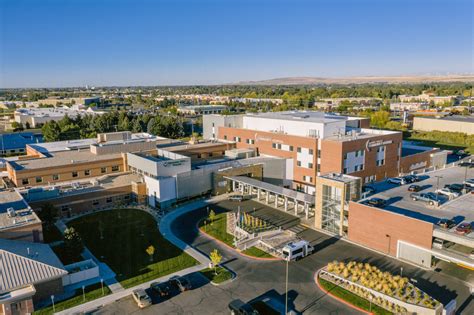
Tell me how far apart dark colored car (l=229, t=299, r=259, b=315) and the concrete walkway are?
7.57m

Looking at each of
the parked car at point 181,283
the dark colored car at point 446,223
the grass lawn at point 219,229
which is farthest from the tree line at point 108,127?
the dark colored car at point 446,223

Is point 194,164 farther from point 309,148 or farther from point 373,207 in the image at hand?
point 373,207

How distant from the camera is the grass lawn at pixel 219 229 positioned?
42.8m

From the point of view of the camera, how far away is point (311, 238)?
4288cm

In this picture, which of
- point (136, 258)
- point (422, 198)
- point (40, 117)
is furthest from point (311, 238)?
point (40, 117)

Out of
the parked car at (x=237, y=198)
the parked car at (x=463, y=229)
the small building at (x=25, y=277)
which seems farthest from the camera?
the parked car at (x=237, y=198)

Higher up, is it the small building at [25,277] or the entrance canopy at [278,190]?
the entrance canopy at [278,190]

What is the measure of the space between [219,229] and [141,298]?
54.7 ft

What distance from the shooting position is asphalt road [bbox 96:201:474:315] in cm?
2981

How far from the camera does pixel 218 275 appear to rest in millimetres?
34688

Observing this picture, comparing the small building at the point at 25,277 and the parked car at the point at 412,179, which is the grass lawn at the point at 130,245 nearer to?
the small building at the point at 25,277

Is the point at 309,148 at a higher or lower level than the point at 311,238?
higher

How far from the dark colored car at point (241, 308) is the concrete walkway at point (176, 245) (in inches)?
298

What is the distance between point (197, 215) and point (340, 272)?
22.7 m
